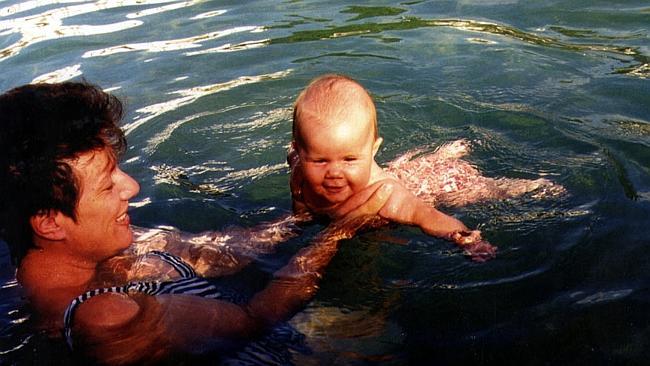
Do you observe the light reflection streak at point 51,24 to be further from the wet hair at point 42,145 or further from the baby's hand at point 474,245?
the baby's hand at point 474,245

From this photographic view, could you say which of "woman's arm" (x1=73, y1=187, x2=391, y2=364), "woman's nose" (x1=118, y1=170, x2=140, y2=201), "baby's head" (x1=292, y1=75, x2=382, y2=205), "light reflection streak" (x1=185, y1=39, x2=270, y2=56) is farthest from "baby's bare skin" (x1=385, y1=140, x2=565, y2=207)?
"light reflection streak" (x1=185, y1=39, x2=270, y2=56)

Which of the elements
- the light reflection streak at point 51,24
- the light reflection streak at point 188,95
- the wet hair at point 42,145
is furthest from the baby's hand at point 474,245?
the light reflection streak at point 51,24

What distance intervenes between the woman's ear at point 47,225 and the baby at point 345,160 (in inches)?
57.9

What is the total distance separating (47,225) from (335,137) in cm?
159

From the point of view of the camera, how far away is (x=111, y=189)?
9.29 ft

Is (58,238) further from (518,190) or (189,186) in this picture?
(518,190)

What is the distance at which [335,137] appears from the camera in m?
3.64

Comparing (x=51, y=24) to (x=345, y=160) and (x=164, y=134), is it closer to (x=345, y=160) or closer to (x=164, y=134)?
(x=164, y=134)

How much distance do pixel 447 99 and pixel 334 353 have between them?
3.26 m

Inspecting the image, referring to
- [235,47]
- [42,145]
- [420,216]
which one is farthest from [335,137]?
[235,47]

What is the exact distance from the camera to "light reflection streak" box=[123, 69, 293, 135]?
5977mm

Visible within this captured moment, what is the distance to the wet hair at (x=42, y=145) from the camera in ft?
8.29

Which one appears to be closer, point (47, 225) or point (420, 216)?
point (47, 225)

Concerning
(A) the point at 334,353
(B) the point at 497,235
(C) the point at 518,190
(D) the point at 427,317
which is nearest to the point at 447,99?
(C) the point at 518,190
